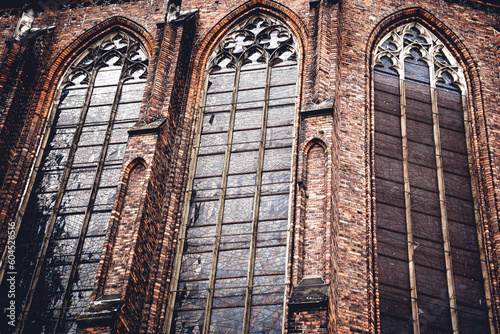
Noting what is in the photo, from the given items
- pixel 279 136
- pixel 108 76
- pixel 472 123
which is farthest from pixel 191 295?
pixel 472 123

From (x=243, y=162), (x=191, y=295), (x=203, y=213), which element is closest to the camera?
(x=191, y=295)

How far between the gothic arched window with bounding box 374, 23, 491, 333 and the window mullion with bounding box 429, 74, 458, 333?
0.06ft

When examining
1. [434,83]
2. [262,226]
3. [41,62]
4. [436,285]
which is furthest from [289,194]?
[41,62]

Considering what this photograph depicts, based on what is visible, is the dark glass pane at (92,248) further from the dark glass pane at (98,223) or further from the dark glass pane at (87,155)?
the dark glass pane at (87,155)

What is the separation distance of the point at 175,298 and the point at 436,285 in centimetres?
448

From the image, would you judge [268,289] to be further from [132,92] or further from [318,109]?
[132,92]

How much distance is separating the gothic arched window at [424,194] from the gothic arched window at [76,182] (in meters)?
5.13

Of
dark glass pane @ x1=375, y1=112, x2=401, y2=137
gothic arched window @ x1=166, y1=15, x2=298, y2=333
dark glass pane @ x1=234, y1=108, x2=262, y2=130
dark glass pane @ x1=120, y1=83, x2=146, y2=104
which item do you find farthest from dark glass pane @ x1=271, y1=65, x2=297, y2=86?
dark glass pane @ x1=120, y1=83, x2=146, y2=104

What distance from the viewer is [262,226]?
47.7 ft

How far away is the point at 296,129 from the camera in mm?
15742

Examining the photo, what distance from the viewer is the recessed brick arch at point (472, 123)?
47.8ft

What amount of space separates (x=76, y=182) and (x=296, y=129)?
440cm

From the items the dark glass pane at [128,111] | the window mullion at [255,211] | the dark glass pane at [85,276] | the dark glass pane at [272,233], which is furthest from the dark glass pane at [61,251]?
the dark glass pane at [272,233]

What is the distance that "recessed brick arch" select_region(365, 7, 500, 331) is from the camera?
47.8 feet
